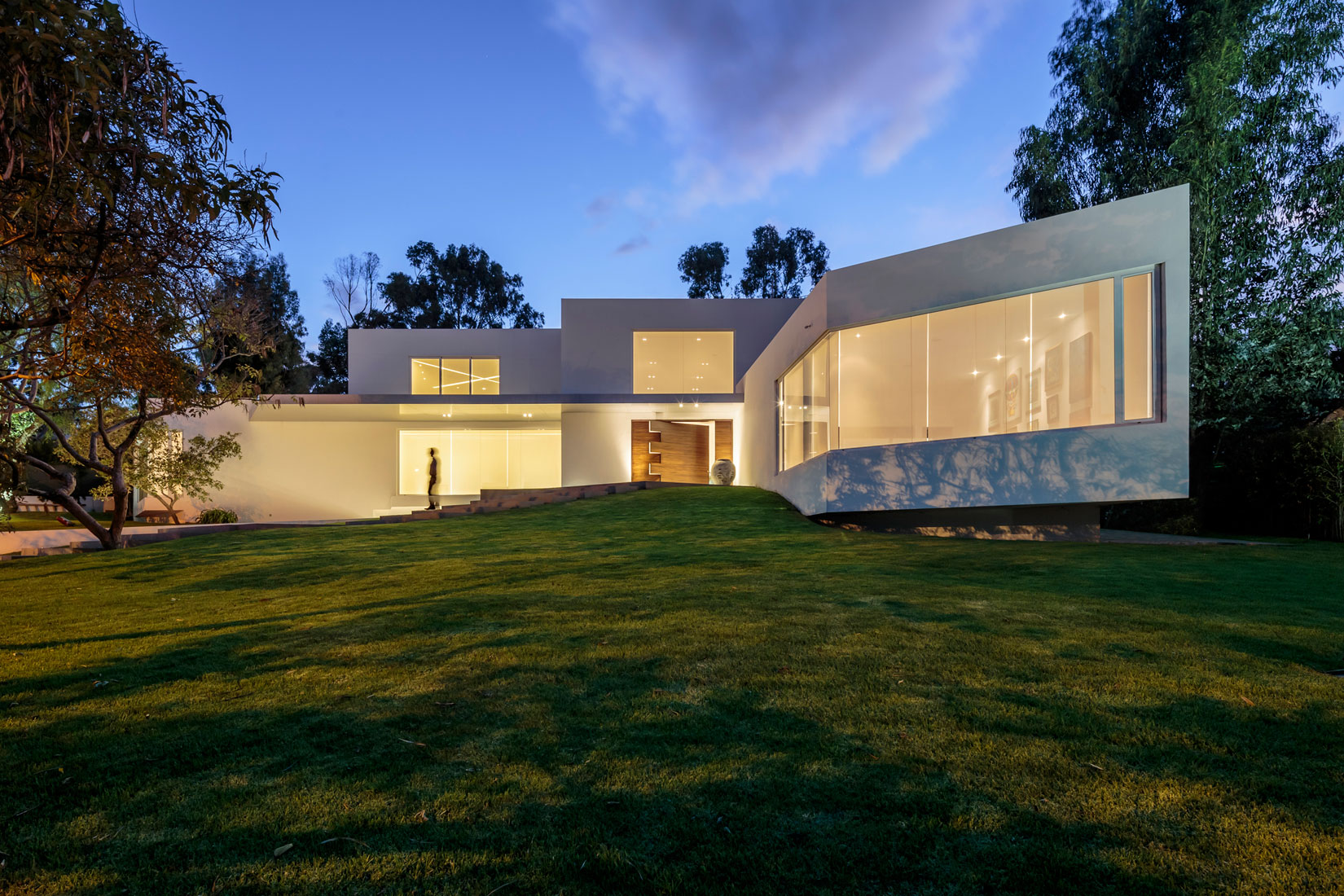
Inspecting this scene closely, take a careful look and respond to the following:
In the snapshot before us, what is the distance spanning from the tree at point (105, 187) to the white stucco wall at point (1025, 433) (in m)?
8.26

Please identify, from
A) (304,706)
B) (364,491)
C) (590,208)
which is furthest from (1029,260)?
(590,208)

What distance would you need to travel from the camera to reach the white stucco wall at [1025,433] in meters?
8.10

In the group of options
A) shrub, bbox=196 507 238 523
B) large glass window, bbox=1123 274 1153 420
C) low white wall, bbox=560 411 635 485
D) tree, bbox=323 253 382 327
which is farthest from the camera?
tree, bbox=323 253 382 327

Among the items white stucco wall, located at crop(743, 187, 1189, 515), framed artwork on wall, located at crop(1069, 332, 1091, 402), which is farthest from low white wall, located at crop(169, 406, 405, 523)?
framed artwork on wall, located at crop(1069, 332, 1091, 402)

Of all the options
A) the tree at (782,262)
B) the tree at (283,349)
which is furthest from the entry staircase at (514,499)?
the tree at (782,262)

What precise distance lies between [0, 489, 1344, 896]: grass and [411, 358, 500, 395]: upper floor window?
17.3 meters

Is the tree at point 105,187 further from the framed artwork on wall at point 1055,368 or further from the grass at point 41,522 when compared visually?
the grass at point 41,522

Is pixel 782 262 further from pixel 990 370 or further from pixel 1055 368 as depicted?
pixel 1055 368

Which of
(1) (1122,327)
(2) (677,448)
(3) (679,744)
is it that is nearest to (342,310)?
(2) (677,448)

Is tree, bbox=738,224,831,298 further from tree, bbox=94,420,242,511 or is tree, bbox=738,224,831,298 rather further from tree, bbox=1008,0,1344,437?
tree, bbox=94,420,242,511

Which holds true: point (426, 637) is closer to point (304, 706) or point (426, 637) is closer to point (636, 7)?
point (304, 706)

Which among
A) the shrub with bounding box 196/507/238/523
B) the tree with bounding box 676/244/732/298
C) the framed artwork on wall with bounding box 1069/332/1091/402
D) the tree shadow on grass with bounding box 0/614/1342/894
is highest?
the tree with bounding box 676/244/732/298

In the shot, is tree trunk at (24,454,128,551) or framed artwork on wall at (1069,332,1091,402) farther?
tree trunk at (24,454,128,551)

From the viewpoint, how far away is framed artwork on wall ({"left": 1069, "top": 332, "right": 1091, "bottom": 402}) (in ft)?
28.8
